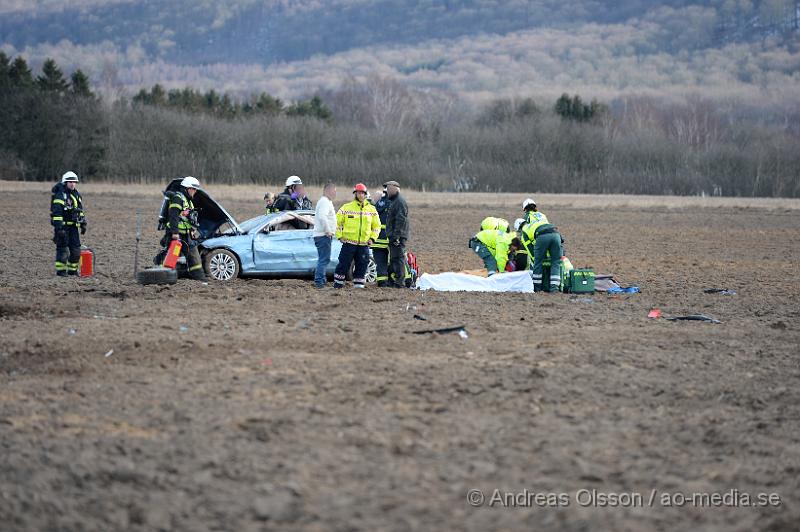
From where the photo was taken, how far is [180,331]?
12953mm

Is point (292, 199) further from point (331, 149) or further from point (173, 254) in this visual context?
point (331, 149)

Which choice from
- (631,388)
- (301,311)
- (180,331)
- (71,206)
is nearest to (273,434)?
(631,388)

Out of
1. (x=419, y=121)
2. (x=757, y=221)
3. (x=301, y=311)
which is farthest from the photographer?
(x=419, y=121)

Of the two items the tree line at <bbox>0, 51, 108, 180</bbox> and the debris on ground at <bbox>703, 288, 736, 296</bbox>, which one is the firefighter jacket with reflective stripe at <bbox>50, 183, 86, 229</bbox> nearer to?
the debris on ground at <bbox>703, 288, 736, 296</bbox>

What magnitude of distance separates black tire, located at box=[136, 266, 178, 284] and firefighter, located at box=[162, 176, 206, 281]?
2.33 ft

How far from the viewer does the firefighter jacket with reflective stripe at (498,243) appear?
18688 mm

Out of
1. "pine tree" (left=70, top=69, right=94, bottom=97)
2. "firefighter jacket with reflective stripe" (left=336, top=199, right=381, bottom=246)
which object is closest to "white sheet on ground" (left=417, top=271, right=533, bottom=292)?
"firefighter jacket with reflective stripe" (left=336, top=199, right=381, bottom=246)

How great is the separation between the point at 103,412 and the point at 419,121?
116504mm

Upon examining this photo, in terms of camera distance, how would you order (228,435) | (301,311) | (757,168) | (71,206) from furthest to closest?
(757,168) → (71,206) → (301,311) → (228,435)

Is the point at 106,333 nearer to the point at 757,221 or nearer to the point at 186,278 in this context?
the point at 186,278

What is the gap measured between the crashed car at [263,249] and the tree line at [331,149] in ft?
166

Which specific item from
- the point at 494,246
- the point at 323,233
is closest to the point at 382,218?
the point at 323,233

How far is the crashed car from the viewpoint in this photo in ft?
61.6

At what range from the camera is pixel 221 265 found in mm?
18766
